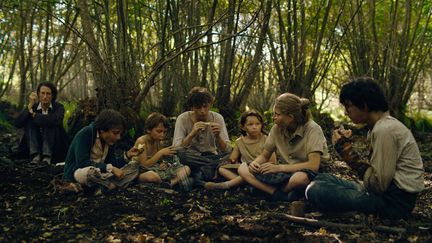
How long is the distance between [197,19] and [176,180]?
3.81 m

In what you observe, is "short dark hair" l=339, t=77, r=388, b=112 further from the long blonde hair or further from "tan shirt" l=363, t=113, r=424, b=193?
the long blonde hair

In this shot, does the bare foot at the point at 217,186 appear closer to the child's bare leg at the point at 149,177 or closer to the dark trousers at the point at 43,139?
the child's bare leg at the point at 149,177

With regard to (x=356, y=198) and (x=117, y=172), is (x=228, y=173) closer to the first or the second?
(x=117, y=172)

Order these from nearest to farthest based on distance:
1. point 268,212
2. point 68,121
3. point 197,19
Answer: point 268,212, point 68,121, point 197,19

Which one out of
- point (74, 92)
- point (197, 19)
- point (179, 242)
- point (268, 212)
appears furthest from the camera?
point (74, 92)

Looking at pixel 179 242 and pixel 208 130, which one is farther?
pixel 208 130

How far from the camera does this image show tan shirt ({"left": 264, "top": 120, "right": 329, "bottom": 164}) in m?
4.22

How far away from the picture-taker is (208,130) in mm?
5371

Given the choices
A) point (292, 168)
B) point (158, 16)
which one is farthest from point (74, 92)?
point (292, 168)

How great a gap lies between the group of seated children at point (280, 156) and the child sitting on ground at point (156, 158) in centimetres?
1

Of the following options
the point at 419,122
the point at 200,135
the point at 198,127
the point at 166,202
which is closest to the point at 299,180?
the point at 166,202

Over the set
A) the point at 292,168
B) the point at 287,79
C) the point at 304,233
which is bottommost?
the point at 304,233

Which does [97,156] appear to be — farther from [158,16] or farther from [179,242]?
[158,16]

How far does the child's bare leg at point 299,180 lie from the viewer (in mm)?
4137
